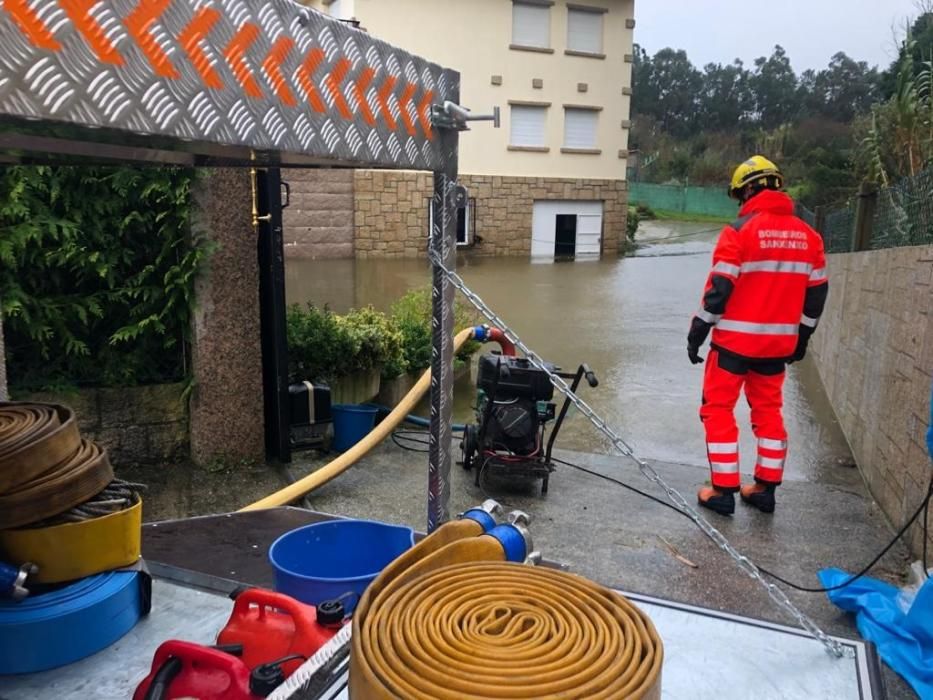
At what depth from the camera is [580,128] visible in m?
22.3

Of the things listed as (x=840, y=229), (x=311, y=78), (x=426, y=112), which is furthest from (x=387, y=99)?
(x=840, y=229)

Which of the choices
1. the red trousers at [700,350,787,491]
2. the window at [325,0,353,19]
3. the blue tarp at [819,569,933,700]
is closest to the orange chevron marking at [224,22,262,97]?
the blue tarp at [819,569,933,700]

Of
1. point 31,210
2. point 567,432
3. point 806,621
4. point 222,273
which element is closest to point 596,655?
point 806,621

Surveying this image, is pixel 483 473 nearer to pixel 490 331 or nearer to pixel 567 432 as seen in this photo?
pixel 490 331

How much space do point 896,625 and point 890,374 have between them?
1.92 m

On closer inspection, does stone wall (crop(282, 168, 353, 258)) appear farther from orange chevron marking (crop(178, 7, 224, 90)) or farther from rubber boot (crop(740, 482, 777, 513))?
orange chevron marking (crop(178, 7, 224, 90))

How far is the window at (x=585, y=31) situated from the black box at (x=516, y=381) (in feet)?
64.2

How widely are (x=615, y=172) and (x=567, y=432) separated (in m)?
18.1

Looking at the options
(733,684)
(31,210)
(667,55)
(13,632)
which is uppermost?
(667,55)

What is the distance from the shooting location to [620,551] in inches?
149

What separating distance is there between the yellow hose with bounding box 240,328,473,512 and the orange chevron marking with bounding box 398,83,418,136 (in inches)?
104

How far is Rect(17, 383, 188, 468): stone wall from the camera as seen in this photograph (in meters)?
4.41

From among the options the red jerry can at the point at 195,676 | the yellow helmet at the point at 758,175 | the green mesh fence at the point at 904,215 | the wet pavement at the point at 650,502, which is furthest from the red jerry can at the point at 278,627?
the green mesh fence at the point at 904,215

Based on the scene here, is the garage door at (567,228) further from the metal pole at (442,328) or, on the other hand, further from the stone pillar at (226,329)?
the metal pole at (442,328)
